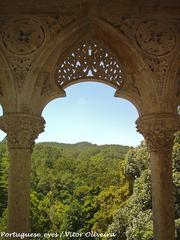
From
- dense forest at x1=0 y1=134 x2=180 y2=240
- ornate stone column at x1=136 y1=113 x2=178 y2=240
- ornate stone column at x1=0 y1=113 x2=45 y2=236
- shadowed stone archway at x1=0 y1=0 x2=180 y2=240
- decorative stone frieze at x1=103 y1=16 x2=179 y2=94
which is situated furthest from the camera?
dense forest at x1=0 y1=134 x2=180 y2=240

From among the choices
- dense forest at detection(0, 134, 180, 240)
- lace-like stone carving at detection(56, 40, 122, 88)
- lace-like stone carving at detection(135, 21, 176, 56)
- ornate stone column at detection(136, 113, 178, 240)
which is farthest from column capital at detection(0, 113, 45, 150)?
dense forest at detection(0, 134, 180, 240)

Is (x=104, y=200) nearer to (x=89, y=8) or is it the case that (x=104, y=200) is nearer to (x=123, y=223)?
(x=123, y=223)

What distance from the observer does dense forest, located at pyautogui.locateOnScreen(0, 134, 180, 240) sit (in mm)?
16073

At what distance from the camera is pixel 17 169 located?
6.13 m

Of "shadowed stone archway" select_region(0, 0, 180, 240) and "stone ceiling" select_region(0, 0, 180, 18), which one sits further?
"stone ceiling" select_region(0, 0, 180, 18)

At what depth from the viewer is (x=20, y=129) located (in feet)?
20.4

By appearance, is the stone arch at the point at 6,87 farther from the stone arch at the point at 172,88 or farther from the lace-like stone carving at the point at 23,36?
the stone arch at the point at 172,88

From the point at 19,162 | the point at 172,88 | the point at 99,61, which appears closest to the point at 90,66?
the point at 99,61

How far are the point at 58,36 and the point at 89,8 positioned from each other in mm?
738

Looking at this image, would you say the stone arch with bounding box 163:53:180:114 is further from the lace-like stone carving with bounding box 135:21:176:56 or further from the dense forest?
the dense forest

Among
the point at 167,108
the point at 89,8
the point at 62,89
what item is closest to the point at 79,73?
the point at 62,89

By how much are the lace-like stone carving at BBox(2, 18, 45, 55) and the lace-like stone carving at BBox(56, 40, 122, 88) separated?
62 centimetres

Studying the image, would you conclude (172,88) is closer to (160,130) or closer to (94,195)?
(160,130)

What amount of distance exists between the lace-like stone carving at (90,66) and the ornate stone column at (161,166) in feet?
3.39
